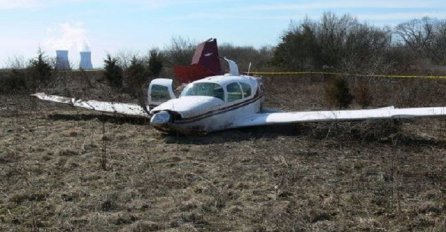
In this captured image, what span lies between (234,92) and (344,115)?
9.21 ft

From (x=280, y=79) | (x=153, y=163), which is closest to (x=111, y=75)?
(x=280, y=79)

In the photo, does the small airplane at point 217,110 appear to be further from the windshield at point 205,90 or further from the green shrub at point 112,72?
the green shrub at point 112,72

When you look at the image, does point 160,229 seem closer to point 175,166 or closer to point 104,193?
point 104,193

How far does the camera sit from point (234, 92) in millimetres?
13719

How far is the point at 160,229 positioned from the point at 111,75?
23.7 metres

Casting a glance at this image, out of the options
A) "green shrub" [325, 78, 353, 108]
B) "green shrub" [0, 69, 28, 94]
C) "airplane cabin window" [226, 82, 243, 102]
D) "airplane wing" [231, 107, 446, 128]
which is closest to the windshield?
"airplane cabin window" [226, 82, 243, 102]

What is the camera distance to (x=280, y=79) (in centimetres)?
3356

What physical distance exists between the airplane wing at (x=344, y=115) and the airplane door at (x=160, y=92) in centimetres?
267

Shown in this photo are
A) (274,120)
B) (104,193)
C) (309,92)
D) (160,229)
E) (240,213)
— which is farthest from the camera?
(309,92)

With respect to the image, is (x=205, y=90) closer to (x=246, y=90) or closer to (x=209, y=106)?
(x=209, y=106)

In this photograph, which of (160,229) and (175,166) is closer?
(160,229)

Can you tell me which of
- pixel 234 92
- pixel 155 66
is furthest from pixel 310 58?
pixel 234 92

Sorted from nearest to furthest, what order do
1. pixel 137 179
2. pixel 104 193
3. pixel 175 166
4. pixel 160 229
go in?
pixel 160 229
pixel 104 193
pixel 137 179
pixel 175 166

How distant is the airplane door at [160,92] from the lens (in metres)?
15.4
